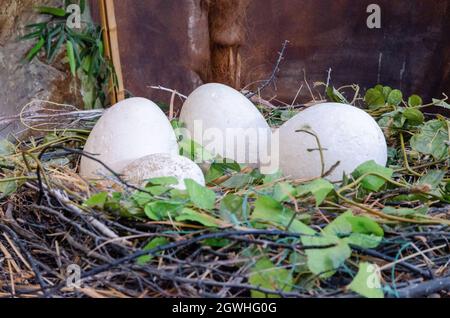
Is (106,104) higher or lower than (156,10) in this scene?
lower

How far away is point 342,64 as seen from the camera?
2758 millimetres

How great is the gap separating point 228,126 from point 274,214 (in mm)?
493

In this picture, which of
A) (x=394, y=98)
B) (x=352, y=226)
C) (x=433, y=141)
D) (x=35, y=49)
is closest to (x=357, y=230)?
(x=352, y=226)

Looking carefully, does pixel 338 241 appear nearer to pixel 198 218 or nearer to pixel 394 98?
pixel 198 218

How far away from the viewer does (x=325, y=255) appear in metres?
0.76

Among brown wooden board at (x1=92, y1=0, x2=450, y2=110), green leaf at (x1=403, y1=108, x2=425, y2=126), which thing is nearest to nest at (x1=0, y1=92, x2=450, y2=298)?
green leaf at (x1=403, y1=108, x2=425, y2=126)

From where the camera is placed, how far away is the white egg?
1054mm

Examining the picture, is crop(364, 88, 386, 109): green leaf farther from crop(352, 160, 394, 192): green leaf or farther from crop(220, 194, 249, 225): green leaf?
crop(220, 194, 249, 225): green leaf

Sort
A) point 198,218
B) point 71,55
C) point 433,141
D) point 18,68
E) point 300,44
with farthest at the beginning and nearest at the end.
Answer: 1. point 300,44
2. point 18,68
3. point 71,55
4. point 433,141
5. point 198,218

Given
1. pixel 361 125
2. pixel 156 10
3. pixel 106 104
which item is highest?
pixel 156 10

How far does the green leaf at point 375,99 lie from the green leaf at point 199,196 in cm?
78

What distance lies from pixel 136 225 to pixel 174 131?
1.57ft
